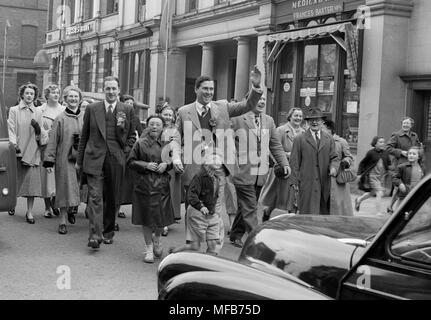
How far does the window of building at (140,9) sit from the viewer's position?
30.0m

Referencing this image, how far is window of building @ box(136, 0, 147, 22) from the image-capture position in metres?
30.0

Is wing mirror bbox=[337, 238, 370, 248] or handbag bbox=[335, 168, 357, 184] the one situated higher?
wing mirror bbox=[337, 238, 370, 248]

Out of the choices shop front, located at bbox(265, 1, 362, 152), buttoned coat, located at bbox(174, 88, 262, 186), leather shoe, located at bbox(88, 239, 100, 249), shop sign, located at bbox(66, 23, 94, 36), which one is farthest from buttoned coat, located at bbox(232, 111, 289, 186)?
shop sign, located at bbox(66, 23, 94, 36)

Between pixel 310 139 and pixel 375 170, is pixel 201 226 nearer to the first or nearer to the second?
pixel 310 139

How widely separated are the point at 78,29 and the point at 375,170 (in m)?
28.6

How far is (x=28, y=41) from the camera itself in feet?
178

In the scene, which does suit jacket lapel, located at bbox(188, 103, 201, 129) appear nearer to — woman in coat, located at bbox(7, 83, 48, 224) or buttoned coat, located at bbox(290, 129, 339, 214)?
buttoned coat, located at bbox(290, 129, 339, 214)

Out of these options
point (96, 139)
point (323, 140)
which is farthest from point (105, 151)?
point (323, 140)

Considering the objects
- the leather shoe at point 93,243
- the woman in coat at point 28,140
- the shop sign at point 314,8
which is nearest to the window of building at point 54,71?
the shop sign at point 314,8

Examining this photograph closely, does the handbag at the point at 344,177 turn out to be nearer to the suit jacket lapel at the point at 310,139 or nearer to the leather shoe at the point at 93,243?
the suit jacket lapel at the point at 310,139

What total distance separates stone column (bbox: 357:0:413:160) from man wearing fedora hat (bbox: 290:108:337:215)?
321 inches

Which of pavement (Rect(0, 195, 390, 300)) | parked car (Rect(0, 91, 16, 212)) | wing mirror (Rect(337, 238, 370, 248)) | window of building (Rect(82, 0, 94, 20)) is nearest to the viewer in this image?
wing mirror (Rect(337, 238, 370, 248))
